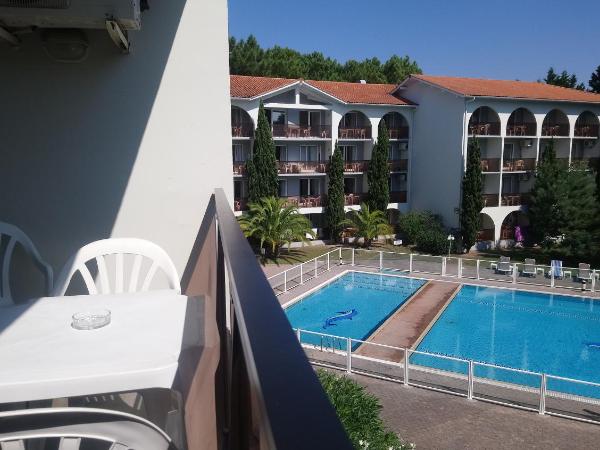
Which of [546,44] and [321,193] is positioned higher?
[546,44]

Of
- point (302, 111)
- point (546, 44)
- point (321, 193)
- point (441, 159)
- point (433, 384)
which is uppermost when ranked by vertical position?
point (546, 44)

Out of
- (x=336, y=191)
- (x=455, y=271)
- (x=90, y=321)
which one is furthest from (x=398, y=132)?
(x=90, y=321)

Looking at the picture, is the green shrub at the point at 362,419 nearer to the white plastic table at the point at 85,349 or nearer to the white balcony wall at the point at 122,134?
the white balcony wall at the point at 122,134

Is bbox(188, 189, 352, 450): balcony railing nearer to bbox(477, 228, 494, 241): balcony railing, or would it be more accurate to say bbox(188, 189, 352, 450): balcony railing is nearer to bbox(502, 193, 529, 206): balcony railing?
bbox(477, 228, 494, 241): balcony railing

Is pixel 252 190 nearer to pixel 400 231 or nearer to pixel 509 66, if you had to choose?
pixel 400 231

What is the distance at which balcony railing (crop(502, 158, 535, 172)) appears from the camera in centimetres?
2725

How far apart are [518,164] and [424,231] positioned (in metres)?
6.86

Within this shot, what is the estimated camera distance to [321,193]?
28016mm

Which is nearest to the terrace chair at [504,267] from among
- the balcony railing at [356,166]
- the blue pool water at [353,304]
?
the blue pool water at [353,304]

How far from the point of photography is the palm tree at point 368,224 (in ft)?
82.0

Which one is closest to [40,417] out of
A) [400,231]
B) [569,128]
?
[400,231]

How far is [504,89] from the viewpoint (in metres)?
28.1

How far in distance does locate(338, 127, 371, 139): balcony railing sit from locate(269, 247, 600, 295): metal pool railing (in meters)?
7.75

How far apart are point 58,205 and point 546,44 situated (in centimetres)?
4575
